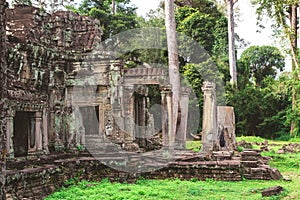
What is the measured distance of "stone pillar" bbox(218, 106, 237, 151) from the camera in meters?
15.5

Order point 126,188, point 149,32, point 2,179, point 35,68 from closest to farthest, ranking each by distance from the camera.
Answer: point 2,179 → point 126,188 → point 35,68 → point 149,32

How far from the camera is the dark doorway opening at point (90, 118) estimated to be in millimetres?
16966

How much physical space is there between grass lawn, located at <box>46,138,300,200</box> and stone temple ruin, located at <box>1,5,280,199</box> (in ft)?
1.61

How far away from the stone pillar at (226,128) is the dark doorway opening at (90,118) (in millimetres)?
5151

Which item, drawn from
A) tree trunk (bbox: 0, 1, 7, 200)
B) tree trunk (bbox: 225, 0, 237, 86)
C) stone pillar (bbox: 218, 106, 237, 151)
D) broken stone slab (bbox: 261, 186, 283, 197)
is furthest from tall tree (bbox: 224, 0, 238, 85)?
tree trunk (bbox: 0, 1, 7, 200)

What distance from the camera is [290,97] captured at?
87.0ft

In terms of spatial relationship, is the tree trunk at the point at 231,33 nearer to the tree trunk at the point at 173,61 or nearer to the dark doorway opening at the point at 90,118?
the tree trunk at the point at 173,61

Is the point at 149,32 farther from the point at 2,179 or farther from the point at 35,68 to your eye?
the point at 2,179

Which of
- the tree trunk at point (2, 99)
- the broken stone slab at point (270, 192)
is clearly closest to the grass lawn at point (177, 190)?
the broken stone slab at point (270, 192)

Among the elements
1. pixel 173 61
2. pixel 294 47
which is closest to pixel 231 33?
pixel 294 47

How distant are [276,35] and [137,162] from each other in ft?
61.9

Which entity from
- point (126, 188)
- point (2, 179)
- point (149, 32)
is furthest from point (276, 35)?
point (2, 179)

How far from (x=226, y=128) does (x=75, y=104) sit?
6.11 metres

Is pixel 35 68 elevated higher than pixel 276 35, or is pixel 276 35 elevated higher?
pixel 276 35
